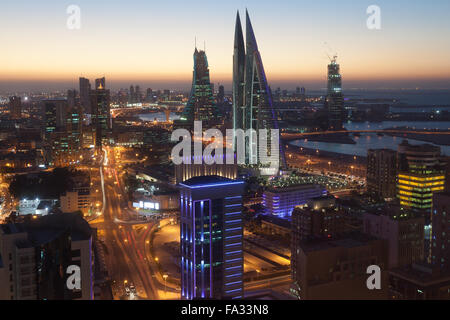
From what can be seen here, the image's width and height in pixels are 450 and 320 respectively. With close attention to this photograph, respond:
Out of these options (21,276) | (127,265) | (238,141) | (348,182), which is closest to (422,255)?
(127,265)

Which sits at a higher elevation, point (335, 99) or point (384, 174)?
point (335, 99)

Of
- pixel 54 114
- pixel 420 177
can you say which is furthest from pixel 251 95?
pixel 54 114

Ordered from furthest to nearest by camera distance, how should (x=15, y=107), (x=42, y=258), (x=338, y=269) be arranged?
(x=15, y=107) < (x=338, y=269) < (x=42, y=258)

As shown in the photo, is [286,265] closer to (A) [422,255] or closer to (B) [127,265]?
(A) [422,255]

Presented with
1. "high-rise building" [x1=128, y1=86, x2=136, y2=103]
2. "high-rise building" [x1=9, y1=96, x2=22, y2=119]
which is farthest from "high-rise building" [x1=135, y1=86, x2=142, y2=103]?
"high-rise building" [x1=9, y1=96, x2=22, y2=119]

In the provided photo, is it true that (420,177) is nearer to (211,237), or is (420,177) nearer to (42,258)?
(211,237)

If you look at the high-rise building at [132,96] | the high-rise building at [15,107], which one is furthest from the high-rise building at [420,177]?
the high-rise building at [132,96]
